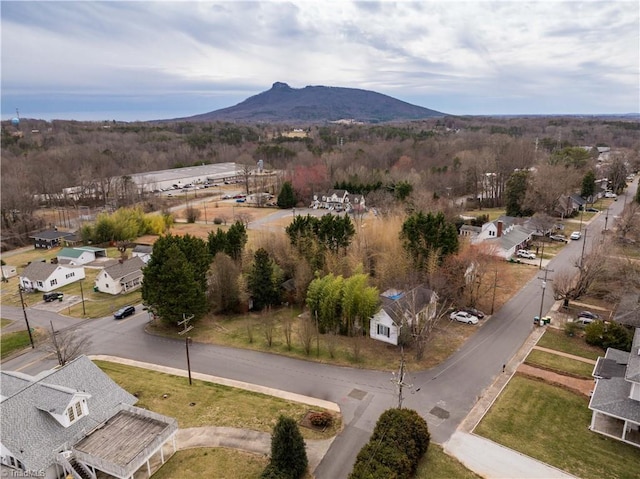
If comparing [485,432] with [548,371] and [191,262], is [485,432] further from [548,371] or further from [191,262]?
[191,262]

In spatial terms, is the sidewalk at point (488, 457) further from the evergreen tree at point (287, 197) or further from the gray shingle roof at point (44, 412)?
the evergreen tree at point (287, 197)

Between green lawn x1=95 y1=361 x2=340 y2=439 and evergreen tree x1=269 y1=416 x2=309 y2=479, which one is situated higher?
evergreen tree x1=269 y1=416 x2=309 y2=479

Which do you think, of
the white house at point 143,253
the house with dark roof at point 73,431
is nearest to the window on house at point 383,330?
the house with dark roof at point 73,431

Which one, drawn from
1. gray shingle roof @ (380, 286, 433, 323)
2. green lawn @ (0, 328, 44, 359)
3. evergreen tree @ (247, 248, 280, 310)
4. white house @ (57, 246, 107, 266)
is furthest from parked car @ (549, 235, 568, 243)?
white house @ (57, 246, 107, 266)

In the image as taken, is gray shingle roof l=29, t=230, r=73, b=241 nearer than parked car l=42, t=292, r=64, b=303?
No

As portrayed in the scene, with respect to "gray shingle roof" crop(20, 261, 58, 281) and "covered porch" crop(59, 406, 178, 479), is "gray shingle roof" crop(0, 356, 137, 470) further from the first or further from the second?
"gray shingle roof" crop(20, 261, 58, 281)

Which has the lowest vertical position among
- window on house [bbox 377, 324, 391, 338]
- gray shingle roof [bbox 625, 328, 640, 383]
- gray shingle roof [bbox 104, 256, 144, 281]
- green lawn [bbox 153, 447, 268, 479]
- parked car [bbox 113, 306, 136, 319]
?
parked car [bbox 113, 306, 136, 319]

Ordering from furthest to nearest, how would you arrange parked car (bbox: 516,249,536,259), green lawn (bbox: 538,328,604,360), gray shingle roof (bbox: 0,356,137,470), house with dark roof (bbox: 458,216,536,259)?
house with dark roof (bbox: 458,216,536,259) < parked car (bbox: 516,249,536,259) < green lawn (bbox: 538,328,604,360) < gray shingle roof (bbox: 0,356,137,470)

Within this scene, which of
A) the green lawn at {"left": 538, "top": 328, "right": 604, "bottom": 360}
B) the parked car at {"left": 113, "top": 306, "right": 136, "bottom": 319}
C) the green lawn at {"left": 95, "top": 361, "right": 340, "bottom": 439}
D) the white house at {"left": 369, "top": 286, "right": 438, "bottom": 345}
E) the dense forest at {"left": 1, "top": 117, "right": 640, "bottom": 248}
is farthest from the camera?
the dense forest at {"left": 1, "top": 117, "right": 640, "bottom": 248}
